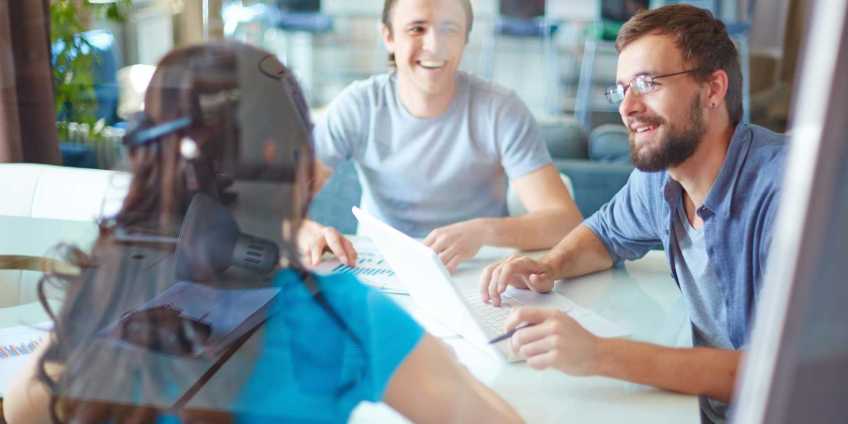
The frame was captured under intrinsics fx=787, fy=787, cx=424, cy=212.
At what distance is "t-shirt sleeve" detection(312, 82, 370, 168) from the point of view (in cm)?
104

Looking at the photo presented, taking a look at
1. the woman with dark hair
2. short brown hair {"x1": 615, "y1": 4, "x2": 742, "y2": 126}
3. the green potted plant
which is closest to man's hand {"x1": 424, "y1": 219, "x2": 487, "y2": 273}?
the woman with dark hair

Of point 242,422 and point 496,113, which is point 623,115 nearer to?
point 496,113

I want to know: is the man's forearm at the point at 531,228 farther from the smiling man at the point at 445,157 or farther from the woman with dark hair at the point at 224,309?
the woman with dark hair at the point at 224,309

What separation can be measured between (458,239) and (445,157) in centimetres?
13

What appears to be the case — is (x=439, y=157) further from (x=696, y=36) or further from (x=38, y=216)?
(x=38, y=216)

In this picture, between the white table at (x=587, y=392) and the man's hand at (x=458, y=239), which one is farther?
the man's hand at (x=458, y=239)

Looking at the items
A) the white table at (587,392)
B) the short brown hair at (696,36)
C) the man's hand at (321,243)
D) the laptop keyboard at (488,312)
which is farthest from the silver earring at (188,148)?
the short brown hair at (696,36)

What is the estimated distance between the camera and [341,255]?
104 cm

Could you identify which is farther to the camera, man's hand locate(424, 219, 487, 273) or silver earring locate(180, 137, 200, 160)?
man's hand locate(424, 219, 487, 273)

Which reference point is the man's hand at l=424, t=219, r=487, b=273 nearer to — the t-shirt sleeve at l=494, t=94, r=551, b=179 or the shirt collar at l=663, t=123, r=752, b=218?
the t-shirt sleeve at l=494, t=94, r=551, b=179

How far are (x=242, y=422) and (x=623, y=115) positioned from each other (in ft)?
1.87

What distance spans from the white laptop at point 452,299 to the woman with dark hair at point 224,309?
0.25 ft

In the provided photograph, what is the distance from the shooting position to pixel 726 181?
0.95m

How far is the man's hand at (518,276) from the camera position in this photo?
1.10 metres
